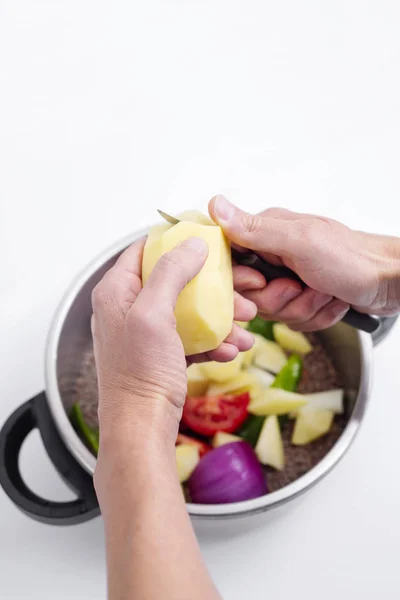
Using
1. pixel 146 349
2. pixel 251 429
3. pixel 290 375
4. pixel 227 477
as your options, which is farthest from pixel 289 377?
pixel 146 349

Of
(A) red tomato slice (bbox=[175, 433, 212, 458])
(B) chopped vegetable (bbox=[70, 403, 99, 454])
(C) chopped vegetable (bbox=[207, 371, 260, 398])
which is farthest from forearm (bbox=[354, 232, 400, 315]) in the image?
(B) chopped vegetable (bbox=[70, 403, 99, 454])

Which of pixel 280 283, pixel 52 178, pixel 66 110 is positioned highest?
pixel 66 110

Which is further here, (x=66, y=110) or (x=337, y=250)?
(x=66, y=110)

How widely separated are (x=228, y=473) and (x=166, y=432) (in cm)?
32

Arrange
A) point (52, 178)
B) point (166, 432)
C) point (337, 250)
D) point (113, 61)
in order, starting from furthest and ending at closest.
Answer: point (113, 61), point (52, 178), point (337, 250), point (166, 432)

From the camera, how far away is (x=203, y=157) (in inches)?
48.6

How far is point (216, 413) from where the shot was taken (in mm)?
931

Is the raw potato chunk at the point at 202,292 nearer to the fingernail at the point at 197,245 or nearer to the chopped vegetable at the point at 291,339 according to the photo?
the fingernail at the point at 197,245

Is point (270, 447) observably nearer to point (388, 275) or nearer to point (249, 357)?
point (249, 357)

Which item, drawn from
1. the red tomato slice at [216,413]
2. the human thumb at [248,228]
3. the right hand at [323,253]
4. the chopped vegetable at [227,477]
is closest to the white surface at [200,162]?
the chopped vegetable at [227,477]

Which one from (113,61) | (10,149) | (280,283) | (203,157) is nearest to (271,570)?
(280,283)

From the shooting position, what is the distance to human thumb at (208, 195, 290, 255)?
780 millimetres

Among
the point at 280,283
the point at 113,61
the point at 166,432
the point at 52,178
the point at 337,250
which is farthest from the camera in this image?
the point at 113,61

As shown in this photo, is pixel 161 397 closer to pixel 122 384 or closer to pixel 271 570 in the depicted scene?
pixel 122 384
